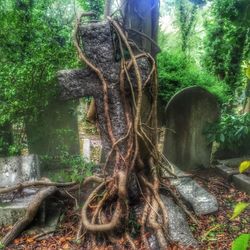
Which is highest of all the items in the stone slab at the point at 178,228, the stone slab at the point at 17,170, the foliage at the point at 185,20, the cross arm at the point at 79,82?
the foliage at the point at 185,20

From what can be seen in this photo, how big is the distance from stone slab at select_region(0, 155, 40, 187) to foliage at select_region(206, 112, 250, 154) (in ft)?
8.31

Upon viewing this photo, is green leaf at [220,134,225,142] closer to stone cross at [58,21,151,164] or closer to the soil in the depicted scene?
the soil

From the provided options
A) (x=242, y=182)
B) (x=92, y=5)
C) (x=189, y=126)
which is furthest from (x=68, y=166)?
(x=92, y=5)

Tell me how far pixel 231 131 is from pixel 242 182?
0.81 metres

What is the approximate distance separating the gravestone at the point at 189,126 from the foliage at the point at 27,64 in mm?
1652

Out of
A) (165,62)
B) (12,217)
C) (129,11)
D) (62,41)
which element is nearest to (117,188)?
(12,217)

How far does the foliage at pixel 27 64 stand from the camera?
389 centimetres

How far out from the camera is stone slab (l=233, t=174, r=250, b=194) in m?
4.05

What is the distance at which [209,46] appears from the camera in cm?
1024

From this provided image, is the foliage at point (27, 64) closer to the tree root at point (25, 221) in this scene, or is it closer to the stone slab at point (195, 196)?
the tree root at point (25, 221)

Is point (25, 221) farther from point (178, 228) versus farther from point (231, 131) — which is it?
point (231, 131)

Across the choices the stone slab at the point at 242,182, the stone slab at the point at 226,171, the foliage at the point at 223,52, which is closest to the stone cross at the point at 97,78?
the stone slab at the point at 242,182

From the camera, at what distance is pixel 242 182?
415cm

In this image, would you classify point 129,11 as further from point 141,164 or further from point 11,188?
point 11,188
